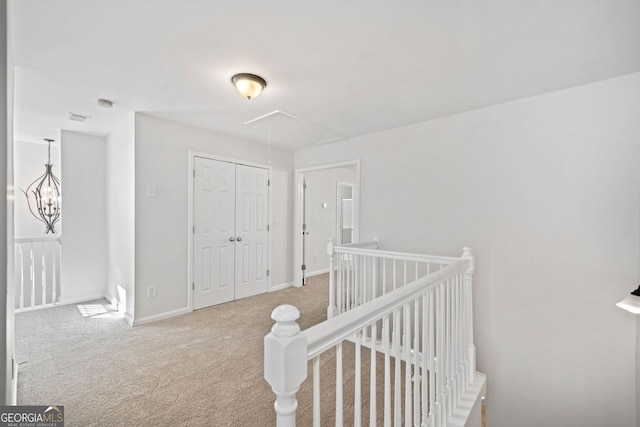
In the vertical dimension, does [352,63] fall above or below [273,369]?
above

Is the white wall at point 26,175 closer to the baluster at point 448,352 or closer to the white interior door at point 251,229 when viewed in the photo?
the white interior door at point 251,229

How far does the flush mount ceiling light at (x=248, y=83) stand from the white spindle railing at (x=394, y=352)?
1784mm

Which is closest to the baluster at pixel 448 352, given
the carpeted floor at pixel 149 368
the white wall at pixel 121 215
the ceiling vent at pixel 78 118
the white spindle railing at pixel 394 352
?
the white spindle railing at pixel 394 352

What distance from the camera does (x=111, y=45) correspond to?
1792 millimetres

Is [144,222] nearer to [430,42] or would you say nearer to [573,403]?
[430,42]

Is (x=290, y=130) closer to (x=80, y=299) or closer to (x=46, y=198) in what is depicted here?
(x=80, y=299)

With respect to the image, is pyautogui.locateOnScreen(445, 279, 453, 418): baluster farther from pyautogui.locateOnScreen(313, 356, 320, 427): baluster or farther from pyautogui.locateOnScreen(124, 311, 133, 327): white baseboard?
pyautogui.locateOnScreen(124, 311, 133, 327): white baseboard

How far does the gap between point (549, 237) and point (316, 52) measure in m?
2.43

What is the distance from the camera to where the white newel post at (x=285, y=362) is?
0.67m

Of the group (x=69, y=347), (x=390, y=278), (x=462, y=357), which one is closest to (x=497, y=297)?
(x=462, y=357)

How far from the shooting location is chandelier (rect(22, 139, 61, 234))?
14.1ft

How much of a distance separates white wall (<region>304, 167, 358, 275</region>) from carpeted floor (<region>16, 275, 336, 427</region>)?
2.25 metres

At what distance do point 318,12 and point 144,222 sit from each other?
2.76m

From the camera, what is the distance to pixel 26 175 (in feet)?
13.9
